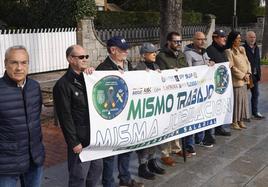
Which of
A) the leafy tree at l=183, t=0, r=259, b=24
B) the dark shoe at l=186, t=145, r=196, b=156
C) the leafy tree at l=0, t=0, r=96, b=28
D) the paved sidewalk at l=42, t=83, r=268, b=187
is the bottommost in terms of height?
the paved sidewalk at l=42, t=83, r=268, b=187

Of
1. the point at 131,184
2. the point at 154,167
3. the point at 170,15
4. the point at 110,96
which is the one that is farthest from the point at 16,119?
the point at 170,15

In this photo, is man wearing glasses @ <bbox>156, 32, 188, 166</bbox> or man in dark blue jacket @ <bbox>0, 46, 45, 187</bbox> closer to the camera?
man in dark blue jacket @ <bbox>0, 46, 45, 187</bbox>

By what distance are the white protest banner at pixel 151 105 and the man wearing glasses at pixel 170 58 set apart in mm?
147

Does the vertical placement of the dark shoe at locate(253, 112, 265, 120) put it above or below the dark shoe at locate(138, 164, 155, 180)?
above

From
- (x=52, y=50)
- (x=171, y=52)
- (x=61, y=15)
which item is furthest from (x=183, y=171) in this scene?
(x=61, y=15)

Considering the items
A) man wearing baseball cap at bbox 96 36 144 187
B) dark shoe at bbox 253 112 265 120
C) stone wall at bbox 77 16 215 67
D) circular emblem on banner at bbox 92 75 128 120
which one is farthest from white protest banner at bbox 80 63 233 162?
stone wall at bbox 77 16 215 67

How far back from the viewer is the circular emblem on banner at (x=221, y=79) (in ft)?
20.1

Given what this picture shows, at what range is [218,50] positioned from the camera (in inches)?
262

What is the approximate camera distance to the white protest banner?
4.24 metres

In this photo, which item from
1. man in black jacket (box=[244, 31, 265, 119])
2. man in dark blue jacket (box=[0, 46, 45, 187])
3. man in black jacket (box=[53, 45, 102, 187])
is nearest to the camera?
man in dark blue jacket (box=[0, 46, 45, 187])

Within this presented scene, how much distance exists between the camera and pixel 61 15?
17.1 meters

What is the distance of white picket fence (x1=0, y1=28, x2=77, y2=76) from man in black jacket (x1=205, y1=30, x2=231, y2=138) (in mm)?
8574

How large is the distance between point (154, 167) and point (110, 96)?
140 centimetres

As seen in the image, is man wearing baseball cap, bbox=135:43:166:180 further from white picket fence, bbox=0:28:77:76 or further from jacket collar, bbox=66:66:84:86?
white picket fence, bbox=0:28:77:76
